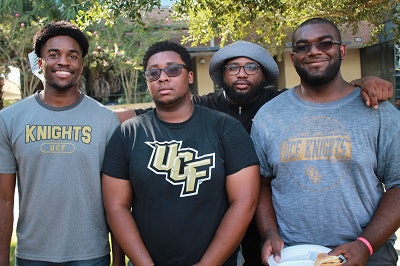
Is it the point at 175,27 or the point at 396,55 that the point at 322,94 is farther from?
the point at 396,55

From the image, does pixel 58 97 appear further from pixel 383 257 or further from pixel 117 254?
pixel 383 257

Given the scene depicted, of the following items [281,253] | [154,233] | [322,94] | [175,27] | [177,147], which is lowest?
[281,253]

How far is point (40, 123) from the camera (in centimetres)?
292

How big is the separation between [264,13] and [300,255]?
22.0 ft

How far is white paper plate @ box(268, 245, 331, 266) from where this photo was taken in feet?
8.55

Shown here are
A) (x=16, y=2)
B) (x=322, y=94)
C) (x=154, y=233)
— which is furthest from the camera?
(x=16, y=2)

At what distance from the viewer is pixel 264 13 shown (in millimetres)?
8664

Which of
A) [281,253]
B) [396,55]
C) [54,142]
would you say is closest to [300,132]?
[281,253]

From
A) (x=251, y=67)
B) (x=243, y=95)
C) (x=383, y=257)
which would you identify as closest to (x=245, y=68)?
(x=251, y=67)

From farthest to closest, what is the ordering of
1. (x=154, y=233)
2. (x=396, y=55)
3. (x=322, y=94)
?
1. (x=396, y=55)
2. (x=322, y=94)
3. (x=154, y=233)

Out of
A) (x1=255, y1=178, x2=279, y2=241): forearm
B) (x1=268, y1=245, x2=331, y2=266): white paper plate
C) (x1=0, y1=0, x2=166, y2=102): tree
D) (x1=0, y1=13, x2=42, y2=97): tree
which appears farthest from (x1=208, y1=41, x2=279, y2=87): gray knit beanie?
Result: (x1=0, y1=13, x2=42, y2=97): tree

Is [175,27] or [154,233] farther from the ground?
[175,27]

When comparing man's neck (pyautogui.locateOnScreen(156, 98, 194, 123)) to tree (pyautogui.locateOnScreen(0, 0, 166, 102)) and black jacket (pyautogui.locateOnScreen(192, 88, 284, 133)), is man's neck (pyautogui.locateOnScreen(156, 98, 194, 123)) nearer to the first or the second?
black jacket (pyautogui.locateOnScreen(192, 88, 284, 133))

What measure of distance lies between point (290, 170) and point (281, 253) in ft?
1.62
